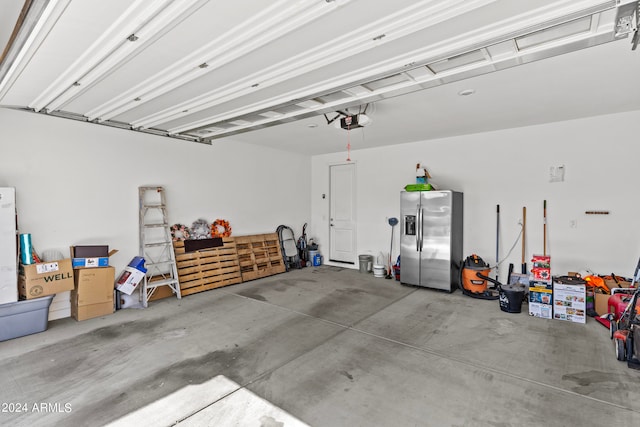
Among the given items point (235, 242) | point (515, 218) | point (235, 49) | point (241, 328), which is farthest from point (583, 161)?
point (235, 242)

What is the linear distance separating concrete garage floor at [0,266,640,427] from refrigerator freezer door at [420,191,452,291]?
954mm

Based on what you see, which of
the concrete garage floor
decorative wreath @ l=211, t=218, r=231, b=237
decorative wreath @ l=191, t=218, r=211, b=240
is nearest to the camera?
the concrete garage floor

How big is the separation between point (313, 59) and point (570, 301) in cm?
419

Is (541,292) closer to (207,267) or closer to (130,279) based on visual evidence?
(207,267)

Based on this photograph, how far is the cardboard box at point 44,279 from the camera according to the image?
3430mm

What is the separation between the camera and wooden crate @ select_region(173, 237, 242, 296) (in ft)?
16.6

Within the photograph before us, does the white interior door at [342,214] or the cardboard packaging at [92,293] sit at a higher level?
the white interior door at [342,214]

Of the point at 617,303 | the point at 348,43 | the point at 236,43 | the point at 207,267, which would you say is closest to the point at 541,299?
the point at 617,303

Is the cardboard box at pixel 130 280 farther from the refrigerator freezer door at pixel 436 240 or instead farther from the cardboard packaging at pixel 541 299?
the cardboard packaging at pixel 541 299

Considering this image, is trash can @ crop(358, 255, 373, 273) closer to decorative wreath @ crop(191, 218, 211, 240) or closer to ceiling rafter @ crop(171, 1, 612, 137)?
decorative wreath @ crop(191, 218, 211, 240)

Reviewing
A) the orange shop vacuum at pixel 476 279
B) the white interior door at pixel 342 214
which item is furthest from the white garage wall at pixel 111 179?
the orange shop vacuum at pixel 476 279

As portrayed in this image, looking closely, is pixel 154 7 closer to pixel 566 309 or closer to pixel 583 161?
pixel 566 309

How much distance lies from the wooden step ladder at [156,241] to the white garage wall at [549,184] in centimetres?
367

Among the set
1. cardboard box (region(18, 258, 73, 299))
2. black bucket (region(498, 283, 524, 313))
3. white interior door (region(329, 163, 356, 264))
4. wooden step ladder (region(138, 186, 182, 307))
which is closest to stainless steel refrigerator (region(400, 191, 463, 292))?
black bucket (region(498, 283, 524, 313))
